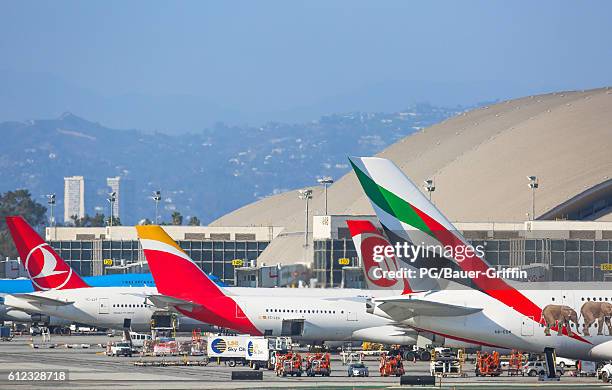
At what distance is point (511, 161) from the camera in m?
135

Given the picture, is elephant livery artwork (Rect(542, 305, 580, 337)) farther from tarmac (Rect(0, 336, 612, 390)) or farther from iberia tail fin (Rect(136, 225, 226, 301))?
iberia tail fin (Rect(136, 225, 226, 301))

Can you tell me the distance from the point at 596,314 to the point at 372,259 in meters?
10.3

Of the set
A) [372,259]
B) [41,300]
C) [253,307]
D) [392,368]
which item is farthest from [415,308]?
[41,300]

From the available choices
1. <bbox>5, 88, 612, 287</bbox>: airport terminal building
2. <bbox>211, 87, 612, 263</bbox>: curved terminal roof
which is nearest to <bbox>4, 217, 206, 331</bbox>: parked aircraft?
<bbox>5, 88, 612, 287</bbox>: airport terminal building

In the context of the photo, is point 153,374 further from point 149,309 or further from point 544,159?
point 544,159

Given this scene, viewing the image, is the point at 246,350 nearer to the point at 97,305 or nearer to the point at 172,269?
the point at 172,269

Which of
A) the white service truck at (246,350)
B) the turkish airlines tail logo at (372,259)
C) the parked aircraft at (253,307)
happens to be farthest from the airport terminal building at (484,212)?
the white service truck at (246,350)

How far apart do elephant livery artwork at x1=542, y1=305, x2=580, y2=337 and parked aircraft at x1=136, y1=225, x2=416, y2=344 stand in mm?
14053

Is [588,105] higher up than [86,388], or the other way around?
[588,105]

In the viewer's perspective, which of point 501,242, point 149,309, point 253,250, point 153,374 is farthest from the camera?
point 253,250

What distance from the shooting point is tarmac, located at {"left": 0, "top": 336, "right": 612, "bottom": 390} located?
5303 centimetres

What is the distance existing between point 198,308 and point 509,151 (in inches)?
2684

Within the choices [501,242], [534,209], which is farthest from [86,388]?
[534,209]

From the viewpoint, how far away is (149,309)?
84.9 metres
